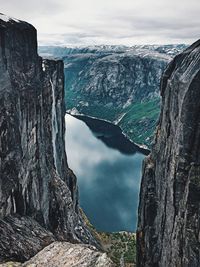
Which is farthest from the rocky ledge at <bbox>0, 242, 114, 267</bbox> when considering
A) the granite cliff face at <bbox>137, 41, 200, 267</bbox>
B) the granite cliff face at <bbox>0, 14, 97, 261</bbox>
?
the granite cliff face at <bbox>137, 41, 200, 267</bbox>

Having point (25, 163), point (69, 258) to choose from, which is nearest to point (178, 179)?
point (69, 258)

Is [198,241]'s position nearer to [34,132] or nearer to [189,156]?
[189,156]

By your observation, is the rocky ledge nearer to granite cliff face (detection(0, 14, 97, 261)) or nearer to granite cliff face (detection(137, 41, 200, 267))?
granite cliff face (detection(0, 14, 97, 261))

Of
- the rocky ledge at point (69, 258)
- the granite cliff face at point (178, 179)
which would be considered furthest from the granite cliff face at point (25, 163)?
the granite cliff face at point (178, 179)

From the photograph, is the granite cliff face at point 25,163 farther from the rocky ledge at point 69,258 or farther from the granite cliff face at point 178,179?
the granite cliff face at point 178,179

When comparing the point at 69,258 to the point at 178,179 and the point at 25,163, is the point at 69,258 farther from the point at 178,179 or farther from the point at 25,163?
the point at 25,163
